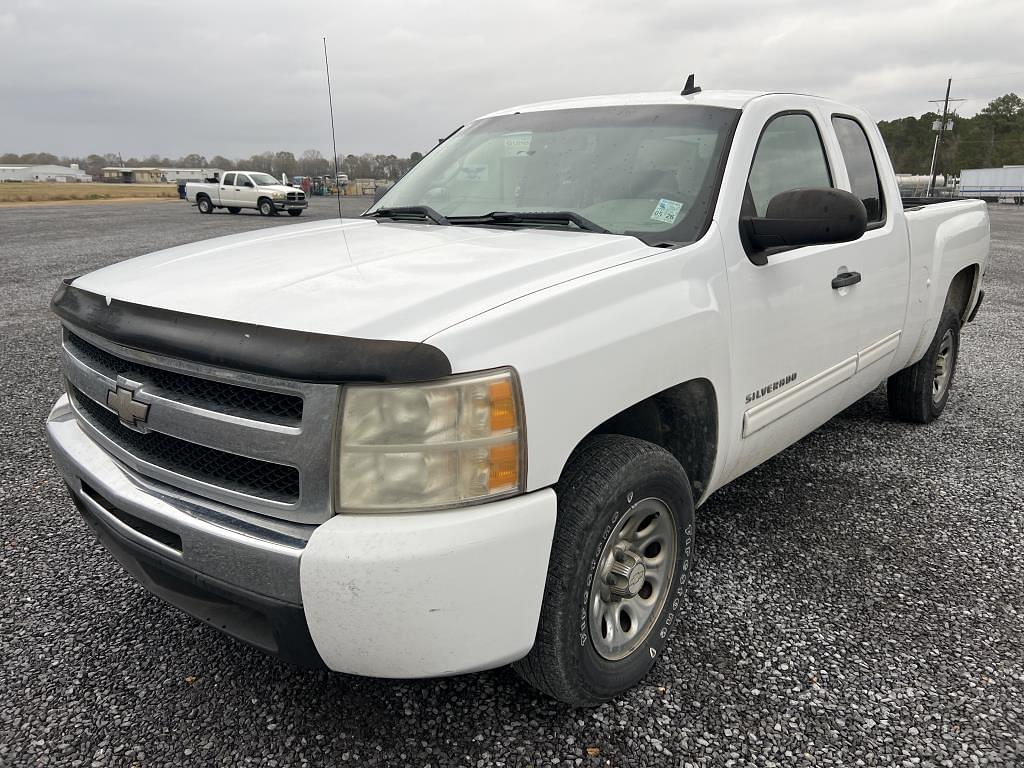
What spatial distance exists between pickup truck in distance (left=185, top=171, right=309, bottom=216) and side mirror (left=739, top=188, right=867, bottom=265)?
29.1 m

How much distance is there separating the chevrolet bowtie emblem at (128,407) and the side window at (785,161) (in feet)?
6.59

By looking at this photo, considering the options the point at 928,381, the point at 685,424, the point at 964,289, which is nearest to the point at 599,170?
the point at 685,424

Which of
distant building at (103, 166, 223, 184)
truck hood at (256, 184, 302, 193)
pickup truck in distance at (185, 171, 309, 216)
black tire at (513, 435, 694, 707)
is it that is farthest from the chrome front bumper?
distant building at (103, 166, 223, 184)

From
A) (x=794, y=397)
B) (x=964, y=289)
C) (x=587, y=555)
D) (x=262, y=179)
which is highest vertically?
(x=262, y=179)

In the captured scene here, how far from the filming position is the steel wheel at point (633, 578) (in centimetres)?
207

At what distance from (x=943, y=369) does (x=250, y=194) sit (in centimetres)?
2946

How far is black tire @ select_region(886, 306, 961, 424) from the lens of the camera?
14.5ft

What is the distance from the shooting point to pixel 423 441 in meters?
1.64

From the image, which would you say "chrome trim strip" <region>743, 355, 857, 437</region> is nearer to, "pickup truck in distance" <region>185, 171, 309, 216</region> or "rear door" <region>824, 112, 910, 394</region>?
"rear door" <region>824, 112, 910, 394</region>

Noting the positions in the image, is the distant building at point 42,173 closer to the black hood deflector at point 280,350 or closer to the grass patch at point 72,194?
the grass patch at point 72,194

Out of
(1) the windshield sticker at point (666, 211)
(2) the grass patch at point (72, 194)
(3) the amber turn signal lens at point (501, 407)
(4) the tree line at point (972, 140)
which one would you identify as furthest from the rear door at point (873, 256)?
(4) the tree line at point (972, 140)

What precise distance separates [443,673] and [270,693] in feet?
2.52

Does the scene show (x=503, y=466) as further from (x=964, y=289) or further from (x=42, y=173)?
(x=42, y=173)

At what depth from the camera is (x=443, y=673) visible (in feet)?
5.74
